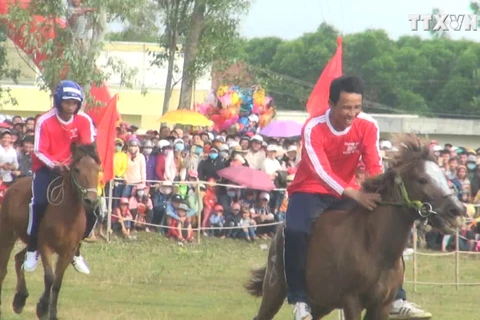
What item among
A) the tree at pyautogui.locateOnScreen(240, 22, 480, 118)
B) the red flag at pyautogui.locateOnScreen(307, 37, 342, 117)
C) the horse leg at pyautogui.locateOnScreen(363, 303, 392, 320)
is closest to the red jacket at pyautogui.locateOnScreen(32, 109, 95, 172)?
the horse leg at pyautogui.locateOnScreen(363, 303, 392, 320)

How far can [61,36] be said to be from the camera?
23.2m

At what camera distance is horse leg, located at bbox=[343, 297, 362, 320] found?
875 centimetres

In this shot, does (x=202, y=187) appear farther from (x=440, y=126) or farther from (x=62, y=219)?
(x=440, y=126)

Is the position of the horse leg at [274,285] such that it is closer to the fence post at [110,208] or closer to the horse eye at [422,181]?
the horse eye at [422,181]

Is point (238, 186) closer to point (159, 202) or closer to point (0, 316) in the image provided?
point (159, 202)

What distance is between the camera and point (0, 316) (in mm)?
12641

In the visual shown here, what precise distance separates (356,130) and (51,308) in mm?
4338

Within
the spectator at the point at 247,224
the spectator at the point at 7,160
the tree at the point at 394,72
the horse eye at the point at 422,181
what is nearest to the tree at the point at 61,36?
the spectator at the point at 7,160

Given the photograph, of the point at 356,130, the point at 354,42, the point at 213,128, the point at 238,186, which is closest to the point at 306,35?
the point at 354,42

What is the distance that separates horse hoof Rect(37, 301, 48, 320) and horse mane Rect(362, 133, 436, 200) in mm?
4440

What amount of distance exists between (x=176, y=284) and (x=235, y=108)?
52.3 ft

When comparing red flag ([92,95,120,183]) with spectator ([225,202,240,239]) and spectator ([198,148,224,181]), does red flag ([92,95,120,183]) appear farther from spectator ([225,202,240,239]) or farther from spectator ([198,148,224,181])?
spectator ([225,202,240,239])

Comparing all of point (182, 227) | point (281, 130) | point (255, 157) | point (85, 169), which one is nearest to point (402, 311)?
point (85, 169)

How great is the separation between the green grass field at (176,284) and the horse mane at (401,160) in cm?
467
